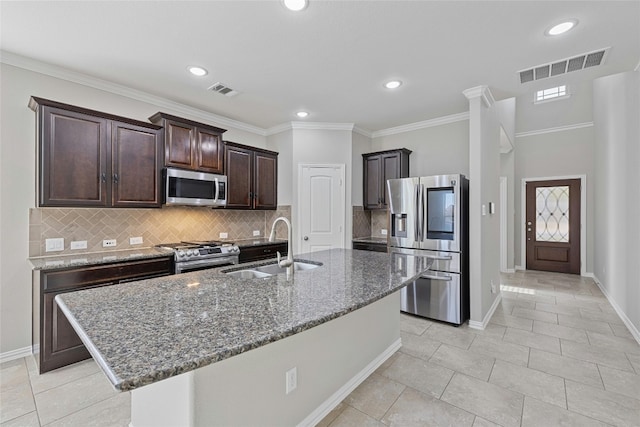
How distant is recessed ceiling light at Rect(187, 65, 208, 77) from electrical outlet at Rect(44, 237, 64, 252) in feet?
6.79

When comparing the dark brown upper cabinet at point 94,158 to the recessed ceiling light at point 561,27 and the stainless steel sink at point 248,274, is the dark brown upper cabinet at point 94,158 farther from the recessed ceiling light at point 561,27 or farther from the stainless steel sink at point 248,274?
the recessed ceiling light at point 561,27

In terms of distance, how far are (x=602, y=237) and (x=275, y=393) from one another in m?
6.16

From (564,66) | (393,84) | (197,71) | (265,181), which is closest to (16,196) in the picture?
(197,71)

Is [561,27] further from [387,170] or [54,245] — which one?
[54,245]

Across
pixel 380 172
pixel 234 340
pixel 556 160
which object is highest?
pixel 556 160

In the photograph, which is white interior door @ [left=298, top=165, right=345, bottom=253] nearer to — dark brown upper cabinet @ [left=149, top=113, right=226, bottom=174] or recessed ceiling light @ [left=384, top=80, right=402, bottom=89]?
dark brown upper cabinet @ [left=149, top=113, right=226, bottom=174]

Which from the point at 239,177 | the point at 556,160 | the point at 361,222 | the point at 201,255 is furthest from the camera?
the point at 556,160

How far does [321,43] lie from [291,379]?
2453 millimetres

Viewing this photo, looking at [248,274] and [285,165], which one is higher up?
[285,165]

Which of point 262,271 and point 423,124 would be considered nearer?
point 262,271

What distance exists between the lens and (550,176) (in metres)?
6.40

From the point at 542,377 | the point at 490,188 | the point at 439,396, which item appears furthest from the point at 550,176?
the point at 439,396

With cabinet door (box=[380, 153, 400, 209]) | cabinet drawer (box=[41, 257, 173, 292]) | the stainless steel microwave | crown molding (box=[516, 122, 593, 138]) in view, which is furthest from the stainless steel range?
crown molding (box=[516, 122, 593, 138])

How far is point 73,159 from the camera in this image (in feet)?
8.84
